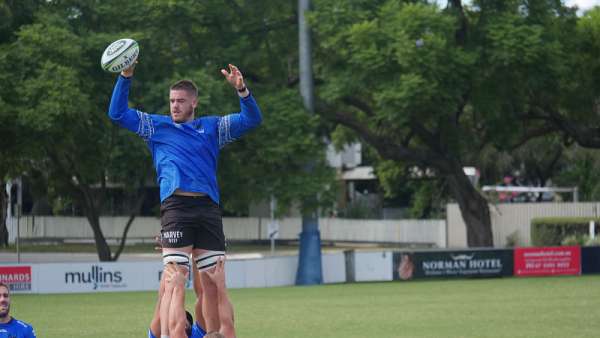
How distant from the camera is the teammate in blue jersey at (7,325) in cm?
937

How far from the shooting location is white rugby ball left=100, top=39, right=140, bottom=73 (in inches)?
343

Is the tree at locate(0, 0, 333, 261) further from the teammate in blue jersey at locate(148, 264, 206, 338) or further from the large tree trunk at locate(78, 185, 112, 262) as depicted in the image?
the teammate in blue jersey at locate(148, 264, 206, 338)

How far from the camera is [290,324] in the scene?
1708 cm

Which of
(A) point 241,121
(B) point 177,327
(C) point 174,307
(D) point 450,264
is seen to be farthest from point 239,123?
(D) point 450,264

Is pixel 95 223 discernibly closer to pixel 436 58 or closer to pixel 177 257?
pixel 436 58

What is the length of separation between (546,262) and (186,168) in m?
24.8

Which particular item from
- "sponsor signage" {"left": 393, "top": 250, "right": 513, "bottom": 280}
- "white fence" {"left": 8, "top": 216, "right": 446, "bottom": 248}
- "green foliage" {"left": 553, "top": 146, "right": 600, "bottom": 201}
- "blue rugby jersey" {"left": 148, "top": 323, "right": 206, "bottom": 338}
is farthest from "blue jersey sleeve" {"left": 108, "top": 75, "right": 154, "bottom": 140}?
"green foliage" {"left": 553, "top": 146, "right": 600, "bottom": 201}

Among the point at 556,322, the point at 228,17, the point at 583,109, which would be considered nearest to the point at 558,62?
the point at 583,109

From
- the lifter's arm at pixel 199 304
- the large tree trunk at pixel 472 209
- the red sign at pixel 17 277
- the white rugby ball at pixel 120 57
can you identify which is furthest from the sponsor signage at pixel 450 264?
the white rugby ball at pixel 120 57

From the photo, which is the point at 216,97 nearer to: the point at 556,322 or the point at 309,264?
the point at 309,264

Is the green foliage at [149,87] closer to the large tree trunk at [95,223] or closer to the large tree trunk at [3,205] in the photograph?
the large tree trunk at [95,223]

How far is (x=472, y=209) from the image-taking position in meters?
35.3

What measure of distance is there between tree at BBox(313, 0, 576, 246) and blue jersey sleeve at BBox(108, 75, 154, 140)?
1928cm

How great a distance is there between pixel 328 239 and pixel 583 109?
27669mm
